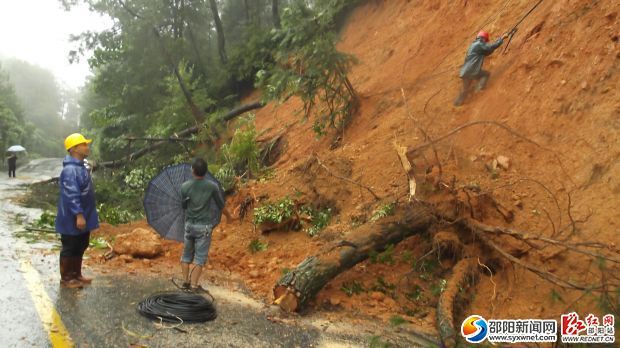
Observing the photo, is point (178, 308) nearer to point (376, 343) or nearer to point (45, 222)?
point (376, 343)

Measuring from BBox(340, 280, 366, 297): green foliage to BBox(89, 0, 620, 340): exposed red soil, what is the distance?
5 centimetres

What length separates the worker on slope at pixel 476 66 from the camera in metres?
8.05

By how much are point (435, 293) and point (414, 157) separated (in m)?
Result: 2.33

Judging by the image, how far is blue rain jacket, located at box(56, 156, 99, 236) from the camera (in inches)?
199

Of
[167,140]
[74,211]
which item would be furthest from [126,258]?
[167,140]

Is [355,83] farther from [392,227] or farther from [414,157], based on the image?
[392,227]

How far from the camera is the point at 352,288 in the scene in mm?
5473

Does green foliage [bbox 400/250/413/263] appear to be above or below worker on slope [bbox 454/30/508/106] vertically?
below

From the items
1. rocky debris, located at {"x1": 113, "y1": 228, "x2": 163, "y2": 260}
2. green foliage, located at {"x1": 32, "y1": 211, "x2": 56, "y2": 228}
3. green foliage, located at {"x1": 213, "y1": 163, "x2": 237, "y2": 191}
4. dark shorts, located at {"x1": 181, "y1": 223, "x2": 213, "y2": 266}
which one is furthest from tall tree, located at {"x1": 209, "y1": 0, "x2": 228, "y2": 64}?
dark shorts, located at {"x1": 181, "y1": 223, "x2": 213, "y2": 266}

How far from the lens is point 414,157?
23.0ft

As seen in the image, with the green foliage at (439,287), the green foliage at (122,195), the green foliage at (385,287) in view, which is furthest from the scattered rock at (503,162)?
the green foliage at (122,195)

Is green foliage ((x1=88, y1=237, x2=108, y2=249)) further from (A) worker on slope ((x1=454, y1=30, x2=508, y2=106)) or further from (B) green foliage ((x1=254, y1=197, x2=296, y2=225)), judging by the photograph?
(A) worker on slope ((x1=454, y1=30, x2=508, y2=106))

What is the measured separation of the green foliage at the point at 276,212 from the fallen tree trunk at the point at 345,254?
1744 mm

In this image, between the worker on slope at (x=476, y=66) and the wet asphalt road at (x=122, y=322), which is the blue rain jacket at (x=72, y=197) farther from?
the worker on slope at (x=476, y=66)
